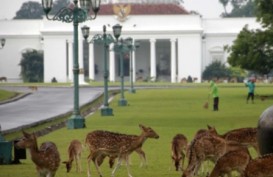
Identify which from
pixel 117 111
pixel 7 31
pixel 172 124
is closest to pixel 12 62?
pixel 7 31

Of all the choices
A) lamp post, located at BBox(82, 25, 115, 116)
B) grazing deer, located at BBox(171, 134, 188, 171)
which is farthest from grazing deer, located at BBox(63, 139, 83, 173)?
lamp post, located at BBox(82, 25, 115, 116)

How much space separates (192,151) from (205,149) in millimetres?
296

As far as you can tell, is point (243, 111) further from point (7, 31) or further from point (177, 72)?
point (7, 31)

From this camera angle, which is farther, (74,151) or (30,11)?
(30,11)

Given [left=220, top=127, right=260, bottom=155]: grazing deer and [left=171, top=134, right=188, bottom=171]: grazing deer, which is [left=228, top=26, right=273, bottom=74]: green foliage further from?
[left=220, top=127, right=260, bottom=155]: grazing deer

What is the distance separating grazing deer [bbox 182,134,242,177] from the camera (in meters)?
13.0

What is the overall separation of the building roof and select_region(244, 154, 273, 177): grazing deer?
→ 111517mm

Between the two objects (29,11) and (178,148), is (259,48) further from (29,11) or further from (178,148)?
(29,11)

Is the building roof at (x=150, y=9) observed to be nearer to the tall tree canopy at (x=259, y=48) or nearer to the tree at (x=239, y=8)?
the tree at (x=239, y=8)

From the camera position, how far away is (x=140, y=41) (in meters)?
122

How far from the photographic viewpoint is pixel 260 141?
13039mm

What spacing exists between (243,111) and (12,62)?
8444cm

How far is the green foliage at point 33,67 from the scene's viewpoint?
115 meters

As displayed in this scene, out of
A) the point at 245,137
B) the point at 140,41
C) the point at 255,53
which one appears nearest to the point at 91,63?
the point at 140,41
